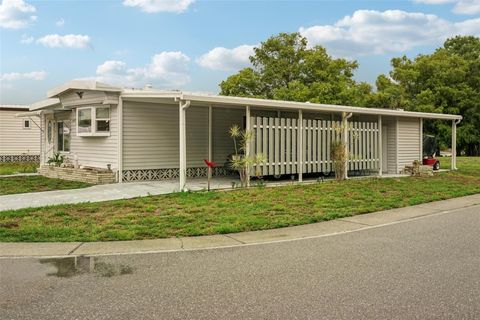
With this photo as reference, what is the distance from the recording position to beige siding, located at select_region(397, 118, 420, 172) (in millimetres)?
17703

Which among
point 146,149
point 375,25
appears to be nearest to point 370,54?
point 375,25

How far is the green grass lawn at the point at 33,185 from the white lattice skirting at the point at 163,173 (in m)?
1.36

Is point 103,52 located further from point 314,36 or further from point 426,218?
point 314,36

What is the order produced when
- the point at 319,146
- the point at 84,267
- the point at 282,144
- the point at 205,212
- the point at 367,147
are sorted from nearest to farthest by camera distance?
the point at 84,267, the point at 205,212, the point at 282,144, the point at 319,146, the point at 367,147

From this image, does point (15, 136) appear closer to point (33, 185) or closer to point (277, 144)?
point (33, 185)

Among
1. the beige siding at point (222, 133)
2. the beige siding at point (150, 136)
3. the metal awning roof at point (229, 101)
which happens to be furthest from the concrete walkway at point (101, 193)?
the metal awning roof at point (229, 101)

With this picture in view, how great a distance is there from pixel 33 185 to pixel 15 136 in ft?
47.5

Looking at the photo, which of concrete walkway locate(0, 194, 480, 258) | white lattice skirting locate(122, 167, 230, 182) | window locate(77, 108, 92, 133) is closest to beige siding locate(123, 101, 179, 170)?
white lattice skirting locate(122, 167, 230, 182)

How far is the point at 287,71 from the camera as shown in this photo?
118 feet

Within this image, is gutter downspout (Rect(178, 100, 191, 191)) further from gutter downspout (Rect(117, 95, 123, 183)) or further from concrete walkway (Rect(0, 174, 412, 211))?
gutter downspout (Rect(117, 95, 123, 183))

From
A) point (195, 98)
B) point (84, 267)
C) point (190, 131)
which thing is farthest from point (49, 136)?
point (84, 267)

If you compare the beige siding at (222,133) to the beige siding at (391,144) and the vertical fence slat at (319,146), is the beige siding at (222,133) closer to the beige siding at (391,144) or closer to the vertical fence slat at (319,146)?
the vertical fence slat at (319,146)

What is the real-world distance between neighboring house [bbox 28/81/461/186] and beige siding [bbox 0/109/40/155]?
999 cm

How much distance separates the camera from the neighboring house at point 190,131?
43.0ft
